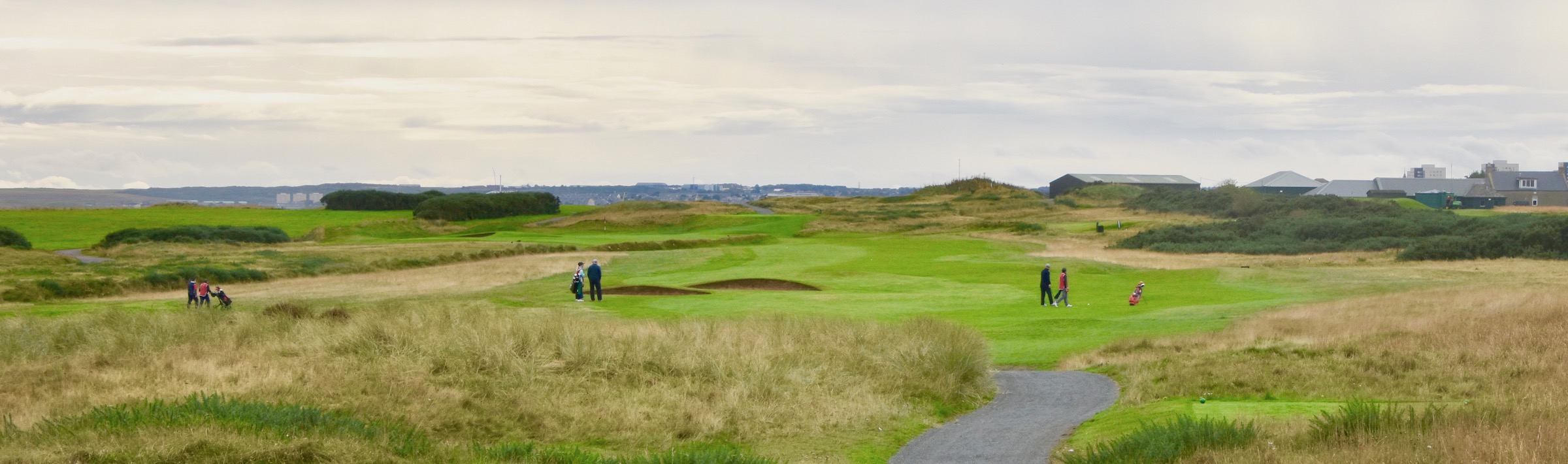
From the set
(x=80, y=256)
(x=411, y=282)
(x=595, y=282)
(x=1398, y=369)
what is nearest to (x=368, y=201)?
(x=80, y=256)

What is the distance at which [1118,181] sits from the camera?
557 ft

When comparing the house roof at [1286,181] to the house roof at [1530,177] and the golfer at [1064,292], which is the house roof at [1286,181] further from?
the golfer at [1064,292]

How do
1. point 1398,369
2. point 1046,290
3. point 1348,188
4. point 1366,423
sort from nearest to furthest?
point 1366,423 → point 1398,369 → point 1046,290 → point 1348,188

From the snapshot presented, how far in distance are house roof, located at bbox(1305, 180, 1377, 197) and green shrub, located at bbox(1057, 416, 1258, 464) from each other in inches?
5963

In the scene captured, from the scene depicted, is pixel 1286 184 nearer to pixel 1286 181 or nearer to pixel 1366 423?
pixel 1286 181

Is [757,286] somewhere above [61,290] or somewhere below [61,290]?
above

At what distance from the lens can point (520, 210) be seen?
465 ft

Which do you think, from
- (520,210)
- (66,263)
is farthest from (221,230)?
(520,210)

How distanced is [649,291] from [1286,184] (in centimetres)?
14582

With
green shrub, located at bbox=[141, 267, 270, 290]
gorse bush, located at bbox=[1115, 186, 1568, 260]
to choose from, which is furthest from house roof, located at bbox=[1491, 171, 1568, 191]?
green shrub, located at bbox=[141, 267, 270, 290]

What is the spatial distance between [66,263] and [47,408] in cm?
5730

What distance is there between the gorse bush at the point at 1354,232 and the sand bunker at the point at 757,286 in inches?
1335

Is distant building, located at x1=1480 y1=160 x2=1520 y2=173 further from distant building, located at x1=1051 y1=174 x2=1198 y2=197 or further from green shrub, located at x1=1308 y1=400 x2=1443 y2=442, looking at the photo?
green shrub, located at x1=1308 y1=400 x2=1443 y2=442

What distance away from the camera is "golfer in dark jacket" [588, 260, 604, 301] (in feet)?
123
